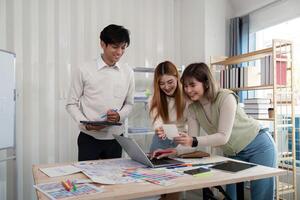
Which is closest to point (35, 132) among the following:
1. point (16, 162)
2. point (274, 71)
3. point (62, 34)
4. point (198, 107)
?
point (16, 162)

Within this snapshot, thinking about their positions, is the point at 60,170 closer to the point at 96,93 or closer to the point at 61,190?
the point at 61,190

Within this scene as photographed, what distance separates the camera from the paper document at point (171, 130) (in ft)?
5.31

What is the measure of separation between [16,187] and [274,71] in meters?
2.61

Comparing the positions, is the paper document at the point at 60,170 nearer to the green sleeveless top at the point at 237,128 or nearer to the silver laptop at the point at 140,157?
the silver laptop at the point at 140,157

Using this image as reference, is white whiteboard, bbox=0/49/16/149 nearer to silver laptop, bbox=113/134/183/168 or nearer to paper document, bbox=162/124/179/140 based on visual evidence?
silver laptop, bbox=113/134/183/168

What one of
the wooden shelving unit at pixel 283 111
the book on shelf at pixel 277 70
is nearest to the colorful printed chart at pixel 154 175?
the wooden shelving unit at pixel 283 111

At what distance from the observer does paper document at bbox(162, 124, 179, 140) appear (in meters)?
1.62

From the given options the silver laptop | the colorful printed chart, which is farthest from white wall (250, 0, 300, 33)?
the colorful printed chart

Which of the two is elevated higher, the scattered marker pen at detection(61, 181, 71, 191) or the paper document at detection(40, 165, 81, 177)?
the scattered marker pen at detection(61, 181, 71, 191)

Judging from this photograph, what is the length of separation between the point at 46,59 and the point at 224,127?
6.92 ft

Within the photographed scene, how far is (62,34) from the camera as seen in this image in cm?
312

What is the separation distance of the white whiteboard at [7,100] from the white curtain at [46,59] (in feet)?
1.19

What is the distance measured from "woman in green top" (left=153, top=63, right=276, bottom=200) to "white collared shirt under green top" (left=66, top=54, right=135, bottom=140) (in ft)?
1.61

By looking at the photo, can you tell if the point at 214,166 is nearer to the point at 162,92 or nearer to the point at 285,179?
the point at 162,92
